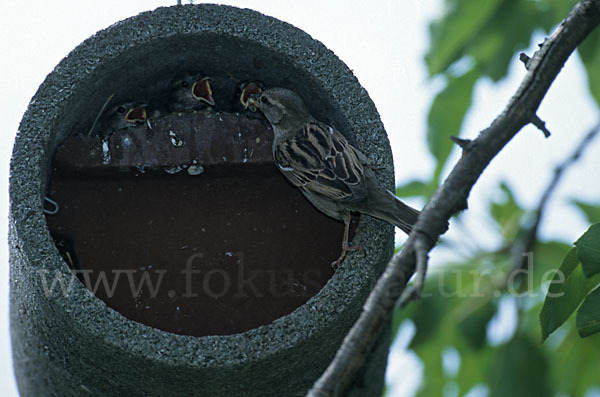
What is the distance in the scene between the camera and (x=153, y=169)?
3.05m

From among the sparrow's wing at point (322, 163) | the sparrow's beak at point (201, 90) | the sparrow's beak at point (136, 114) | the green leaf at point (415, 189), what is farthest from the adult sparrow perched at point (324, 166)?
the green leaf at point (415, 189)

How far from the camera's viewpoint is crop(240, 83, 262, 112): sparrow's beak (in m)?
3.34

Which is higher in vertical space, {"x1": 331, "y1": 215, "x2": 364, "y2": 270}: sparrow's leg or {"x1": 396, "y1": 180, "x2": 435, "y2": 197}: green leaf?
{"x1": 396, "y1": 180, "x2": 435, "y2": 197}: green leaf

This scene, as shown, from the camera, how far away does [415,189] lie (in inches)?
166

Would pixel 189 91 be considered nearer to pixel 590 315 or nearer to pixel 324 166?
pixel 324 166

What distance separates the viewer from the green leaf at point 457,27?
151 inches

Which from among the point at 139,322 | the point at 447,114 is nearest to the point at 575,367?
the point at 447,114

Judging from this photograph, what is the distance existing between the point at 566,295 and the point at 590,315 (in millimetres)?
127

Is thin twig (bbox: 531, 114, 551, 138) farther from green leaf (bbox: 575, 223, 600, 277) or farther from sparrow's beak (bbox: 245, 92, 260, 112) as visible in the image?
sparrow's beak (bbox: 245, 92, 260, 112)

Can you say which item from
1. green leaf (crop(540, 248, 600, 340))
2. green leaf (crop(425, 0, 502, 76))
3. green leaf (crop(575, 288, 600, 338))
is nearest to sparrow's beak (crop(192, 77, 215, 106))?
green leaf (crop(425, 0, 502, 76))

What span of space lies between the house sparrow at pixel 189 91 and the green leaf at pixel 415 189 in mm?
1225

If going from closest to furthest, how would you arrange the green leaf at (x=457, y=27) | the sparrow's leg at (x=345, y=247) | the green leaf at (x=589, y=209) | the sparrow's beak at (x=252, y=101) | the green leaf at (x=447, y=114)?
the sparrow's leg at (x=345, y=247), the sparrow's beak at (x=252, y=101), the green leaf at (x=457, y=27), the green leaf at (x=447, y=114), the green leaf at (x=589, y=209)

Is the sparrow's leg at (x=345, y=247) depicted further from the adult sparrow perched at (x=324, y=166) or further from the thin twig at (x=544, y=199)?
the thin twig at (x=544, y=199)

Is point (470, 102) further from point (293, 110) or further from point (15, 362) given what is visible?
point (15, 362)
